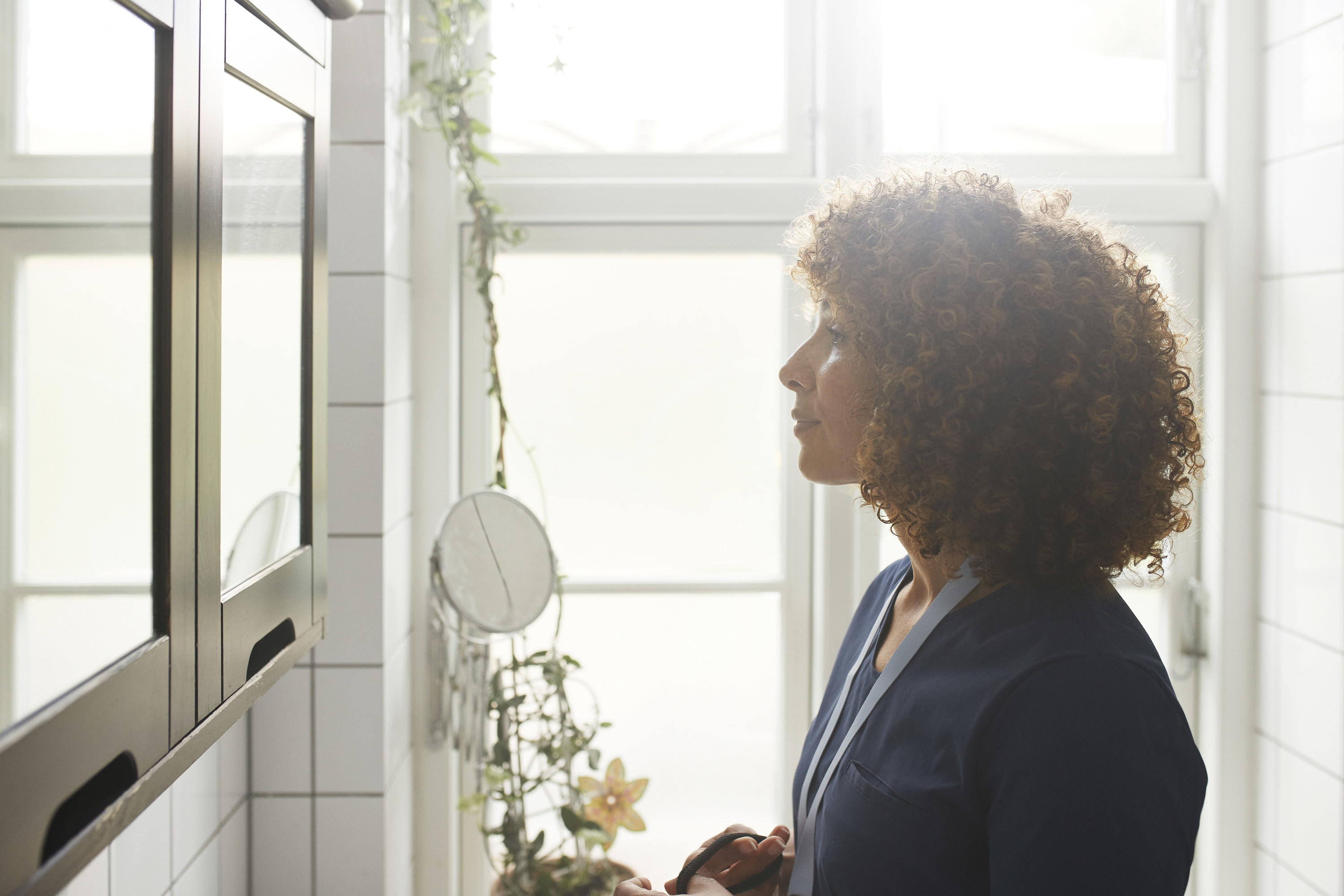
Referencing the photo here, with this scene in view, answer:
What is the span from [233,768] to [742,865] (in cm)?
73

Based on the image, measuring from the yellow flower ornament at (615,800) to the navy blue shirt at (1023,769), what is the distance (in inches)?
28.6

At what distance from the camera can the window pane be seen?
2.16 ft

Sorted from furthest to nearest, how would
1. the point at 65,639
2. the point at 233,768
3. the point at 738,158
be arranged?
the point at 738,158
the point at 233,768
the point at 65,639

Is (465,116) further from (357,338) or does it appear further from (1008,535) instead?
(1008,535)

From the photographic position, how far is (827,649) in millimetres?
1562

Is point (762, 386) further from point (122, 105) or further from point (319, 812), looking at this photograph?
point (122, 105)

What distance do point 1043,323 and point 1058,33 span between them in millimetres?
1112

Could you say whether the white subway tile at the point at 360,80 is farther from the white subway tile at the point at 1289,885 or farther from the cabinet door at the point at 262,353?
the white subway tile at the point at 1289,885

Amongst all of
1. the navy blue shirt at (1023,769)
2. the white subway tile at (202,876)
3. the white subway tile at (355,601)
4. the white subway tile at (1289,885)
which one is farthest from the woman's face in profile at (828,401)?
the white subway tile at (1289,885)

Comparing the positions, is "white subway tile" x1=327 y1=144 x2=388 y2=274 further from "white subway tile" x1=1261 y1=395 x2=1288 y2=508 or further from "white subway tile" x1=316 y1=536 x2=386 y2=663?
"white subway tile" x1=1261 y1=395 x2=1288 y2=508

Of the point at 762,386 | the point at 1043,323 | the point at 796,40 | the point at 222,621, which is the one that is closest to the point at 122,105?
the point at 222,621

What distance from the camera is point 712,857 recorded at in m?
0.96

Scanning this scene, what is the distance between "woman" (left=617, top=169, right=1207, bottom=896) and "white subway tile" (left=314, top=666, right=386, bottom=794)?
0.58 m

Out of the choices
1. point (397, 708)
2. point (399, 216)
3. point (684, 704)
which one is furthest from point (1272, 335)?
point (397, 708)
